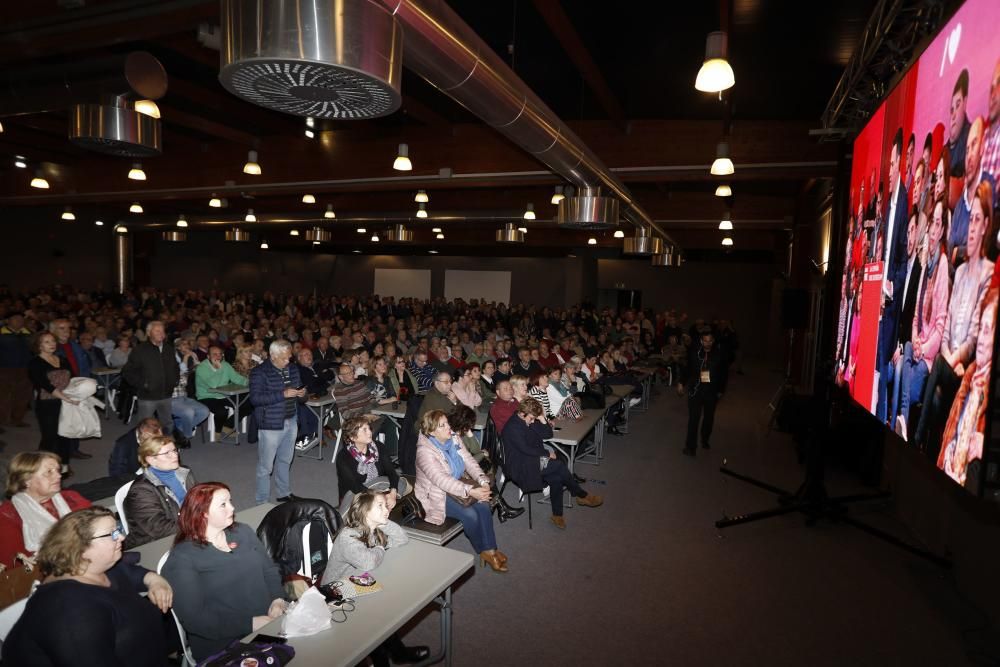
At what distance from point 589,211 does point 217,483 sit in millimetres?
4033

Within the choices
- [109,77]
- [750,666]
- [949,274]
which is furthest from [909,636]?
[109,77]

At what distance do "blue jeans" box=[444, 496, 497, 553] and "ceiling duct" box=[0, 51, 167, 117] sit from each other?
3.64 metres

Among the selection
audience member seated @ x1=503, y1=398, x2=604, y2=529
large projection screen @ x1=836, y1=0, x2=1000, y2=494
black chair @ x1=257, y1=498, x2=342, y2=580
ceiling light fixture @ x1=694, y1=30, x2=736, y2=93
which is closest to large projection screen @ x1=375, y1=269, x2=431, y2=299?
audience member seated @ x1=503, y1=398, x2=604, y2=529

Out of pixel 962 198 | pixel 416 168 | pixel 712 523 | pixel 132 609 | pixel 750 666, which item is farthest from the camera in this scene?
pixel 416 168

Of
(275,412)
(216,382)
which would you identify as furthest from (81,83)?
(216,382)

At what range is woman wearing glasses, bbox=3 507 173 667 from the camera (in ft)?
6.17

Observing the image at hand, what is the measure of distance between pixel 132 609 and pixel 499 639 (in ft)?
6.88

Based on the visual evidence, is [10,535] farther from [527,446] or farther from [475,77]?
[527,446]

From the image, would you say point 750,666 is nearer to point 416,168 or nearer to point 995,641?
point 995,641

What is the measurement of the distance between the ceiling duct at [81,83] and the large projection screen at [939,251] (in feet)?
15.5

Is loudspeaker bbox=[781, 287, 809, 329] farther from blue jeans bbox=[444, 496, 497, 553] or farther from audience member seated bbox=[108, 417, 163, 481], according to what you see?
audience member seated bbox=[108, 417, 163, 481]

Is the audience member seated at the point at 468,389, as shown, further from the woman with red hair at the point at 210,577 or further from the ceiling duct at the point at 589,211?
the woman with red hair at the point at 210,577

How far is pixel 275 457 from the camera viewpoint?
209 inches

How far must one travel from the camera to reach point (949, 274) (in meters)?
2.52
